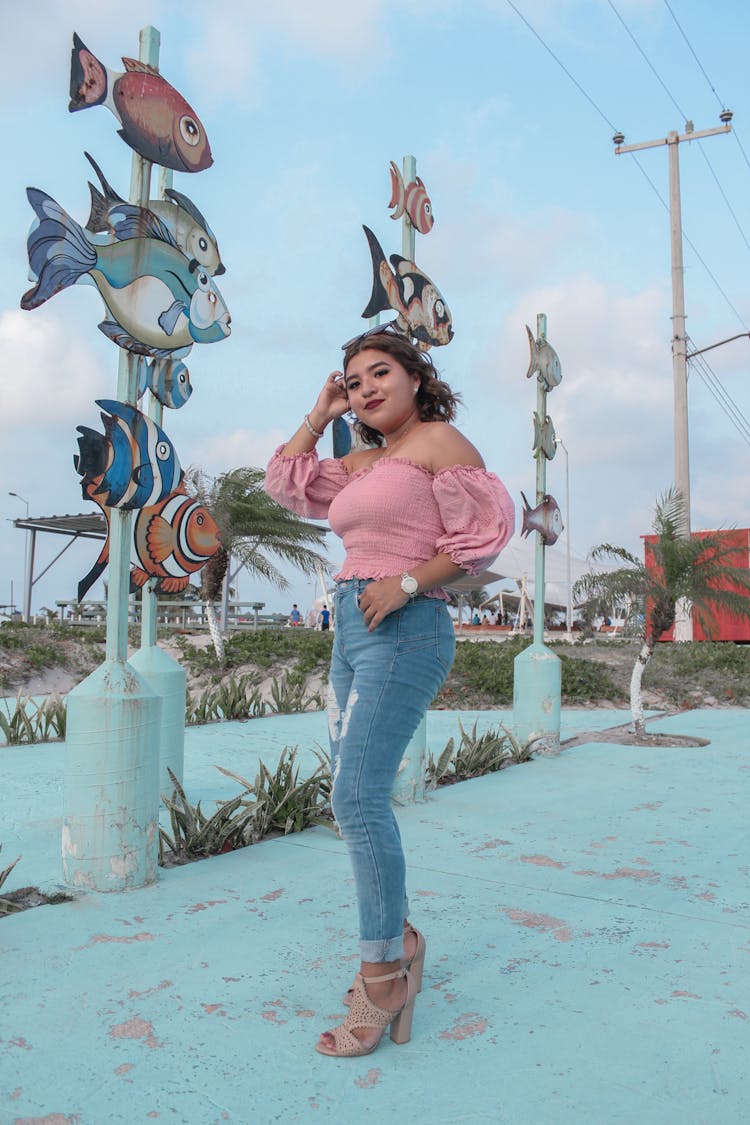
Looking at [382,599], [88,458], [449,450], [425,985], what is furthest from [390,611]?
[88,458]

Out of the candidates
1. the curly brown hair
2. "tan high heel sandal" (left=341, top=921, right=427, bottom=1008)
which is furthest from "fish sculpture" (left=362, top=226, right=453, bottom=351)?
"tan high heel sandal" (left=341, top=921, right=427, bottom=1008)

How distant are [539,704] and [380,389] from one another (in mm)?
4460

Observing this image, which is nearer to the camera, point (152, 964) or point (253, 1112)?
point (253, 1112)

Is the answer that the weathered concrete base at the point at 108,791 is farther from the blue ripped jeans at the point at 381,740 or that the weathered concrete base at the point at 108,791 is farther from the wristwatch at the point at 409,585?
the wristwatch at the point at 409,585

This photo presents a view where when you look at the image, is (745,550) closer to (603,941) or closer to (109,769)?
(603,941)

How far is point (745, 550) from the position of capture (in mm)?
8180

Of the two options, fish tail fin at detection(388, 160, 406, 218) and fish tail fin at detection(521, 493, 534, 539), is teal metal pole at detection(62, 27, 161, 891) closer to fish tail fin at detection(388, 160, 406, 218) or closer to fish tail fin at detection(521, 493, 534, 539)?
fish tail fin at detection(388, 160, 406, 218)

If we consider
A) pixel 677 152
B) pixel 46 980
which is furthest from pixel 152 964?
pixel 677 152

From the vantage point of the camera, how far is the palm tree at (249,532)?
1422 cm

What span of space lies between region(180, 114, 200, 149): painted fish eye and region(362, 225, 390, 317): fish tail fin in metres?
1.14

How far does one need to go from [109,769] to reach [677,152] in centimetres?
2054

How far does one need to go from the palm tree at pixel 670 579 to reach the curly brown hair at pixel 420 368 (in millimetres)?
5706

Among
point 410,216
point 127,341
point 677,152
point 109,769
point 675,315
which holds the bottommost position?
point 109,769

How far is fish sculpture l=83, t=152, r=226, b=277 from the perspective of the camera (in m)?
3.32
